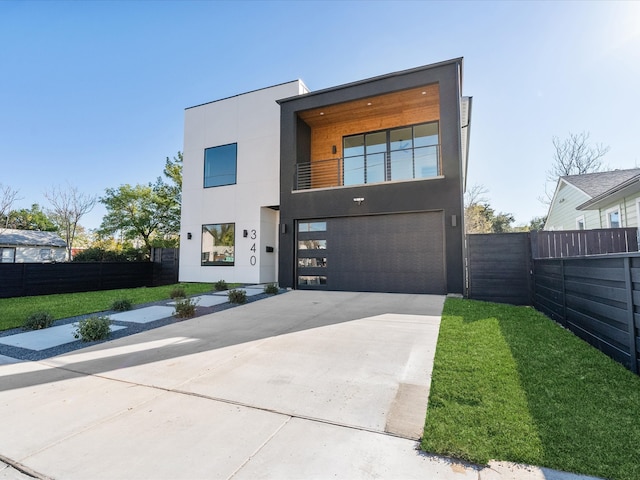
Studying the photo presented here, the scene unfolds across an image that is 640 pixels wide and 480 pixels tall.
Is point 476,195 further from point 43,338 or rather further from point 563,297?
point 43,338

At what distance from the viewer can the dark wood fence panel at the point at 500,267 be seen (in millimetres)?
7219

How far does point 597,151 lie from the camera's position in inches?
889

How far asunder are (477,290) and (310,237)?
502 cm

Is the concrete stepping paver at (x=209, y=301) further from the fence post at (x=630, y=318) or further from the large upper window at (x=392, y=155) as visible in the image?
the fence post at (x=630, y=318)

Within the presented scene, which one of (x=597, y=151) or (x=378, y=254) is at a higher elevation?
(x=597, y=151)

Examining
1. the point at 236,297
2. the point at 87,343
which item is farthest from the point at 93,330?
the point at 236,297

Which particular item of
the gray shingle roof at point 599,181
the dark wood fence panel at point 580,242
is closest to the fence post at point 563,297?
the dark wood fence panel at point 580,242

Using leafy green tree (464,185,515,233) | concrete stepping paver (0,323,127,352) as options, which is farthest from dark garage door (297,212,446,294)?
Answer: leafy green tree (464,185,515,233)

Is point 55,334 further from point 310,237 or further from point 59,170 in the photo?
point 59,170

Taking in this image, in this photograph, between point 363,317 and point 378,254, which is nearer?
point 363,317

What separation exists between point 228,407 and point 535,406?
2384 mm

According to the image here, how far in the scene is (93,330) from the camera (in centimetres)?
471

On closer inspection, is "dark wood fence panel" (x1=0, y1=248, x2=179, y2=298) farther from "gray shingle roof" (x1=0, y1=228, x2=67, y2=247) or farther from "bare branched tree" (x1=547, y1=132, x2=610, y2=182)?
"bare branched tree" (x1=547, y1=132, x2=610, y2=182)

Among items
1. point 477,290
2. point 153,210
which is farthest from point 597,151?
point 153,210
